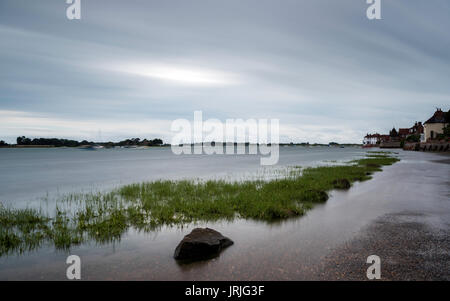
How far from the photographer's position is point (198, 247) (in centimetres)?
1027

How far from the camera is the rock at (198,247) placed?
33.3 ft

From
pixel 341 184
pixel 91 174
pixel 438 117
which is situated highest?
pixel 438 117

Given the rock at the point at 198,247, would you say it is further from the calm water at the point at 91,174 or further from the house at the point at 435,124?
the house at the point at 435,124

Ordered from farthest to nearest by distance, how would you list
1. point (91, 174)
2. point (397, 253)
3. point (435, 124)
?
point (435, 124)
point (91, 174)
point (397, 253)

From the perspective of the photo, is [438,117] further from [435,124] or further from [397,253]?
[397,253]

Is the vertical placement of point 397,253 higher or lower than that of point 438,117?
lower

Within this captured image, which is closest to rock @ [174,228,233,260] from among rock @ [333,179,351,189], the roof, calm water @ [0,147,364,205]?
rock @ [333,179,351,189]

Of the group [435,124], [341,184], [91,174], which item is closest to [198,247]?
[341,184]

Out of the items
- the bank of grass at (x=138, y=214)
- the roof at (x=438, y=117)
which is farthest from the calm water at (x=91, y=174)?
the roof at (x=438, y=117)
